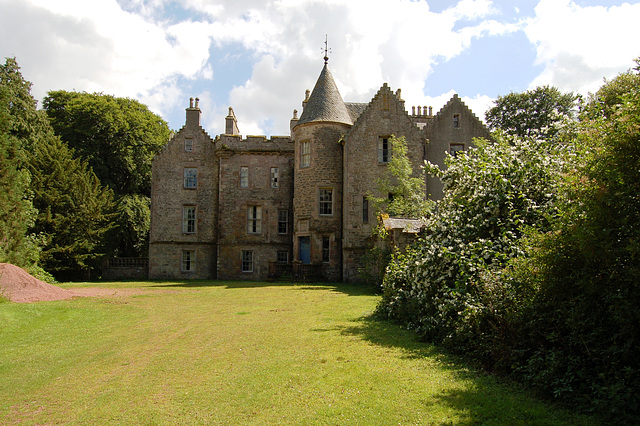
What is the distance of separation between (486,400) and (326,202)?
23516mm

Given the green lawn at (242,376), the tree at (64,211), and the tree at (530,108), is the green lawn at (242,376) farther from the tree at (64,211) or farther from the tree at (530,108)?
the tree at (530,108)

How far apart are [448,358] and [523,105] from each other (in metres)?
43.5

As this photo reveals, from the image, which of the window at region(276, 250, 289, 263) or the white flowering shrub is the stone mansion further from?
the white flowering shrub

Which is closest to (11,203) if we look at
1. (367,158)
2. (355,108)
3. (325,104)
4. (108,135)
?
(108,135)

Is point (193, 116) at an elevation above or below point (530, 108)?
below

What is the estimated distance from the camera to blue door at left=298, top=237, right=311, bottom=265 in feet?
96.6

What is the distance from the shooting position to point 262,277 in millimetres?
31750

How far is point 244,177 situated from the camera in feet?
108

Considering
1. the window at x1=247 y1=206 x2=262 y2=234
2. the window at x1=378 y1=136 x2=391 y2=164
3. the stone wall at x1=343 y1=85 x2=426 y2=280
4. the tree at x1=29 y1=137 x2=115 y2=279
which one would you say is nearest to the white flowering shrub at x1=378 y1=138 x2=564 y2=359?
the stone wall at x1=343 y1=85 x2=426 y2=280

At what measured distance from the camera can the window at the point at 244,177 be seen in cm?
3272

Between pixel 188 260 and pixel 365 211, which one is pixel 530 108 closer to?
pixel 365 211

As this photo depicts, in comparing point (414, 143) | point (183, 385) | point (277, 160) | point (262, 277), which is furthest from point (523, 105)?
point (183, 385)

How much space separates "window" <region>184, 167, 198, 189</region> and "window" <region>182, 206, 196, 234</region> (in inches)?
63.1

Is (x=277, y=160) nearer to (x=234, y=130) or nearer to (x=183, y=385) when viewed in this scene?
(x=234, y=130)
